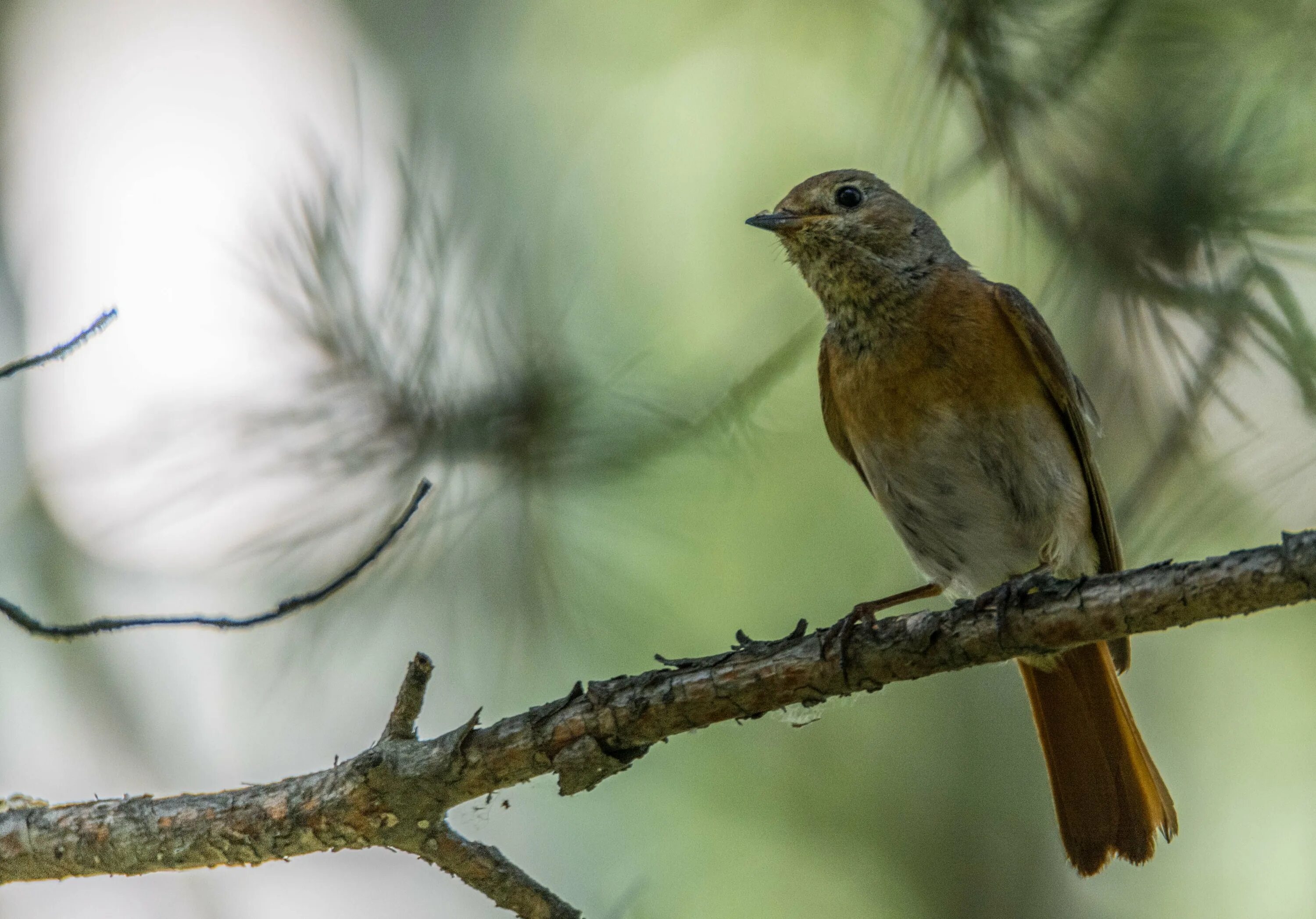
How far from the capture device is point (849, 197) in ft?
10.7

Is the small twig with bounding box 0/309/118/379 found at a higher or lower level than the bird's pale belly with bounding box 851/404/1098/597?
lower

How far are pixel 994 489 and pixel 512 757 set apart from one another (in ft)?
4.94

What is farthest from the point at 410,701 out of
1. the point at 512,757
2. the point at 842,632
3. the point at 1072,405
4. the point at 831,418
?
the point at 1072,405

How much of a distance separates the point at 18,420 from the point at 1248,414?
3.27 metres

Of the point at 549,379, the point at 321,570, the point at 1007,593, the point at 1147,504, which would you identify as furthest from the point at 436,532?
the point at 1147,504

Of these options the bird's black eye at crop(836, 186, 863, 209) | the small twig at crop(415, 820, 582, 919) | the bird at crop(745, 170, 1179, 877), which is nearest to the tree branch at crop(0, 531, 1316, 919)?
the small twig at crop(415, 820, 582, 919)

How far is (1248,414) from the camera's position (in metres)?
2.18

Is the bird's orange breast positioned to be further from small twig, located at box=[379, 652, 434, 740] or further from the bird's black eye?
small twig, located at box=[379, 652, 434, 740]

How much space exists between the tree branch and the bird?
752mm

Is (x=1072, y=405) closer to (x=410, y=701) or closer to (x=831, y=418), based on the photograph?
(x=831, y=418)

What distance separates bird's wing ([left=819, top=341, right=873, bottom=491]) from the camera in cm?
328

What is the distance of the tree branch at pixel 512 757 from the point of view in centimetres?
206

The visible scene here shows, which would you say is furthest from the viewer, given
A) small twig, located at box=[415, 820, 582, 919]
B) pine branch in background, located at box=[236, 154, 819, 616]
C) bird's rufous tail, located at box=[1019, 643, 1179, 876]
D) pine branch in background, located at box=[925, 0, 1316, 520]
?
bird's rufous tail, located at box=[1019, 643, 1179, 876]

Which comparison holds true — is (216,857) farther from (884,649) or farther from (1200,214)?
(1200,214)
